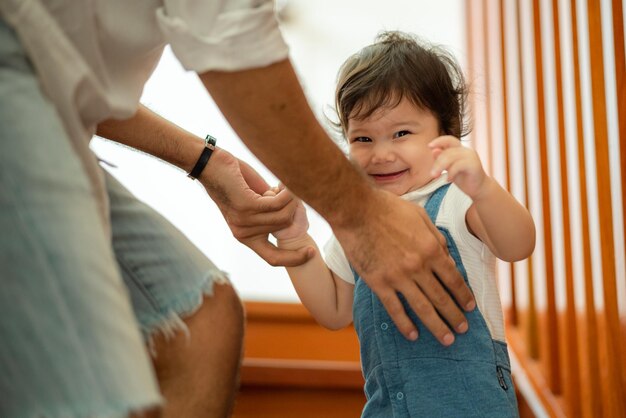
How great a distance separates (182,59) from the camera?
111 centimetres

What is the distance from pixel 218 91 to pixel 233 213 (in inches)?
21.9

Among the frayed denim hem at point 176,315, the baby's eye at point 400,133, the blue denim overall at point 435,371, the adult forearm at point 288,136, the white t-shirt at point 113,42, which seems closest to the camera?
the white t-shirt at point 113,42

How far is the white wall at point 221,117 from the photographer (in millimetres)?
3090

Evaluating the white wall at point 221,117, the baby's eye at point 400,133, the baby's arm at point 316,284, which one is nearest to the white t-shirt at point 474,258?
the baby's eye at point 400,133

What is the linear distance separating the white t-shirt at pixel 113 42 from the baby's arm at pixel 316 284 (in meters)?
0.49

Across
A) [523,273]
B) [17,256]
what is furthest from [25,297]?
[523,273]

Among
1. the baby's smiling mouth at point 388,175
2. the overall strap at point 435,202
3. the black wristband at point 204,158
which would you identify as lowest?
the overall strap at point 435,202

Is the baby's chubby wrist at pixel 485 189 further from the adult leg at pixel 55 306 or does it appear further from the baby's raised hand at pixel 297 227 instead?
the adult leg at pixel 55 306

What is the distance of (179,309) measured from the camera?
132 cm

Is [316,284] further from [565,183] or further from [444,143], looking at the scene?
[565,183]

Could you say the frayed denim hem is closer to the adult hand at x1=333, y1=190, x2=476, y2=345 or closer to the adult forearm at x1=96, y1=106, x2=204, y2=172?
the adult hand at x1=333, y1=190, x2=476, y2=345

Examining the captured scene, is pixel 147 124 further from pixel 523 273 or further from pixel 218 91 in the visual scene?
pixel 523 273

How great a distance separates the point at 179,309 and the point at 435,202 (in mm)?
451

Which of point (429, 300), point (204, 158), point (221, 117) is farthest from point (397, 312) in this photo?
point (221, 117)
